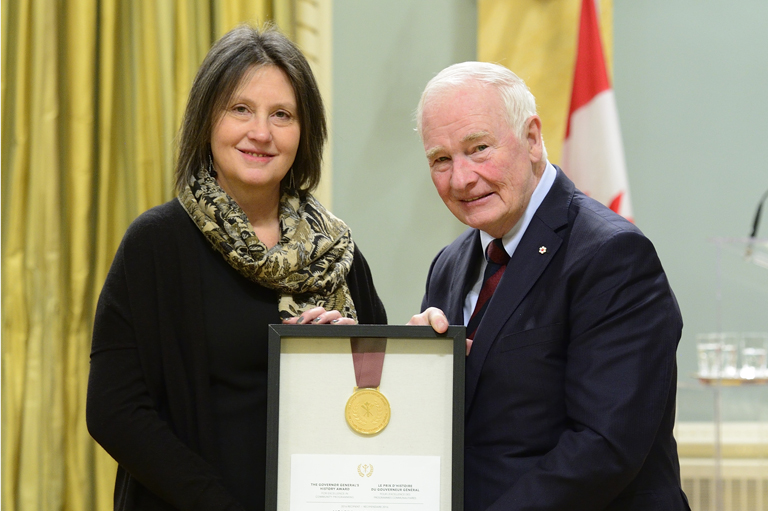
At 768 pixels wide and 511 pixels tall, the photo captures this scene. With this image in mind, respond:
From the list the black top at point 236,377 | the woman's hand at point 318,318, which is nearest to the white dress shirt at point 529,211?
the woman's hand at point 318,318

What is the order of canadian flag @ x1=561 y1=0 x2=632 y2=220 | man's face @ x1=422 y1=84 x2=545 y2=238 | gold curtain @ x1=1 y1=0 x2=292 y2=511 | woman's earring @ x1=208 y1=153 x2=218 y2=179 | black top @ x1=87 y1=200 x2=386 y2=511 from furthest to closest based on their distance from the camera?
1. canadian flag @ x1=561 y1=0 x2=632 y2=220
2. gold curtain @ x1=1 y1=0 x2=292 y2=511
3. woman's earring @ x1=208 y1=153 x2=218 y2=179
4. man's face @ x1=422 y1=84 x2=545 y2=238
5. black top @ x1=87 y1=200 x2=386 y2=511

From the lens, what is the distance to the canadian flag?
3.27m

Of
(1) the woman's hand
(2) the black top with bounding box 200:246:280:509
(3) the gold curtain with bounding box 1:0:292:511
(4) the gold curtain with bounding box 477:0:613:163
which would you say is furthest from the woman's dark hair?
(4) the gold curtain with bounding box 477:0:613:163

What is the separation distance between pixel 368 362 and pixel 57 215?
1985 millimetres

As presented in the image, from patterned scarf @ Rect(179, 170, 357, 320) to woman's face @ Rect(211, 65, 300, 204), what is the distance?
0.08 meters

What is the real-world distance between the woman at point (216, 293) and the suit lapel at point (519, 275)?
335 mm

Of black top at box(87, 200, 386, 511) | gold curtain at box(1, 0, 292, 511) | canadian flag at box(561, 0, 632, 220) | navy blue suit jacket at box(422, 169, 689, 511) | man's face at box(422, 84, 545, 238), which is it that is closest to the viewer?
navy blue suit jacket at box(422, 169, 689, 511)

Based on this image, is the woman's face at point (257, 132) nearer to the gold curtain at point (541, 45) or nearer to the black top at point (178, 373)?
the black top at point (178, 373)

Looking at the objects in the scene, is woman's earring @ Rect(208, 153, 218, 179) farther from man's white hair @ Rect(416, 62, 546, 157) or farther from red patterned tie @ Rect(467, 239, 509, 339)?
red patterned tie @ Rect(467, 239, 509, 339)

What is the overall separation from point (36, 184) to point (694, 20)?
310cm

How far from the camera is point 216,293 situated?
179 cm

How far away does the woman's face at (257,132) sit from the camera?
1813mm

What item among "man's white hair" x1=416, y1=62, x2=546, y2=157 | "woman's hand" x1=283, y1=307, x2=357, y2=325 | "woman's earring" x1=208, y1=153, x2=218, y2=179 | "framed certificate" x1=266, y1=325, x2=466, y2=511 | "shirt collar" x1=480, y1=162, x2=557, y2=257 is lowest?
"framed certificate" x1=266, y1=325, x2=466, y2=511

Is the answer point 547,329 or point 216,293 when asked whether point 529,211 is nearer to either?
point 547,329
